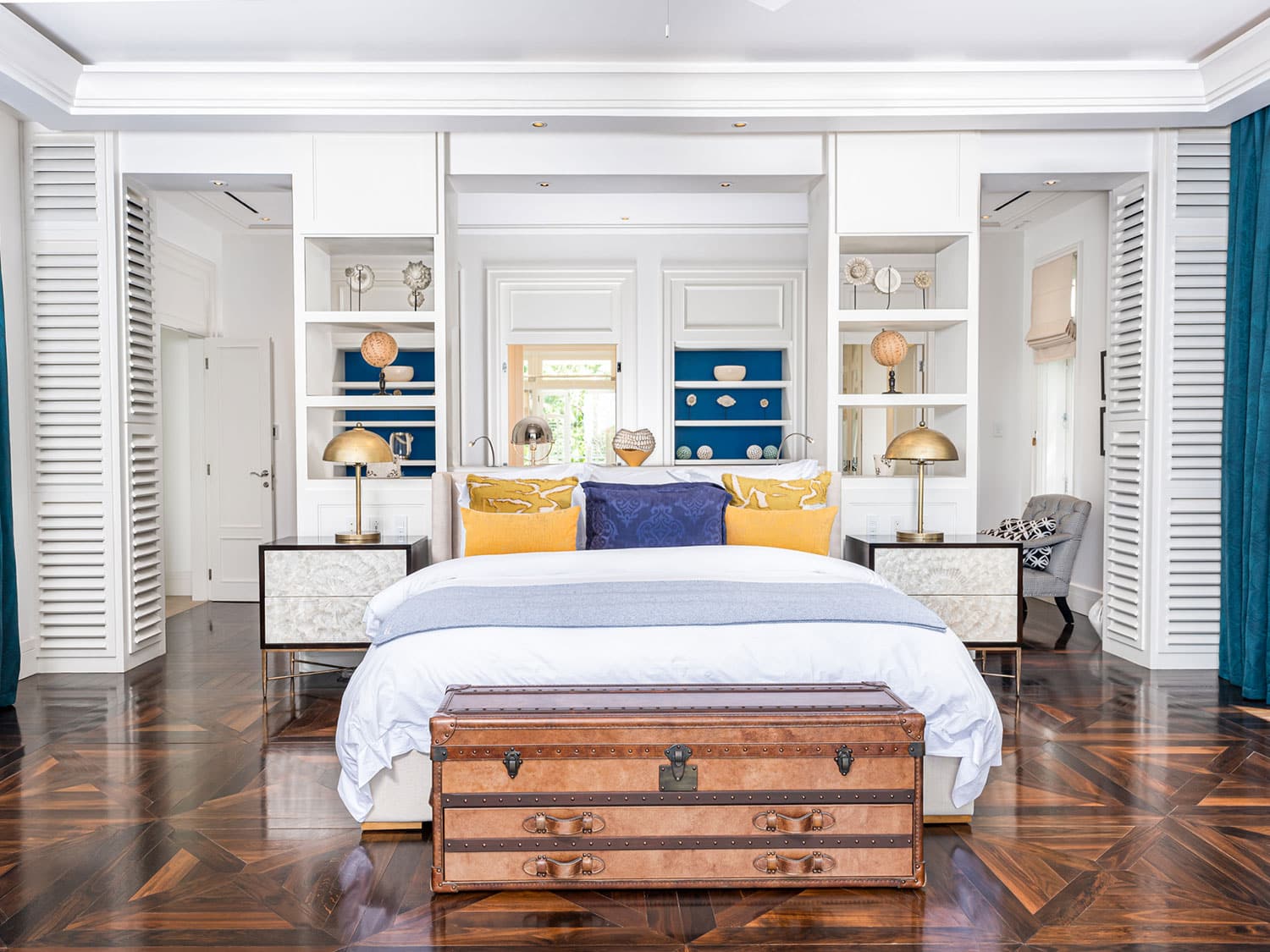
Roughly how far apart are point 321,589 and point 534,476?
1131 mm

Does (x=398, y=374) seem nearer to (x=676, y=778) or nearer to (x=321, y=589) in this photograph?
(x=321, y=589)

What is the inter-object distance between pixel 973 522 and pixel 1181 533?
1050 mm

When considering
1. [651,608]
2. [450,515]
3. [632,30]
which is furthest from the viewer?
[450,515]

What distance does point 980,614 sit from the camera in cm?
437

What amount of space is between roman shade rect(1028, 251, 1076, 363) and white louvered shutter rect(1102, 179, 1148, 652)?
156cm

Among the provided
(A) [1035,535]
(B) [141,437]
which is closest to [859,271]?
(A) [1035,535]

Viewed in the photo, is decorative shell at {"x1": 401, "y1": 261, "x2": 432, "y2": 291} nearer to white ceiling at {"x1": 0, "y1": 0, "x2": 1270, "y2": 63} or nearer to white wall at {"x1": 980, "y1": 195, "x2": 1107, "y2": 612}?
white ceiling at {"x1": 0, "y1": 0, "x2": 1270, "y2": 63}

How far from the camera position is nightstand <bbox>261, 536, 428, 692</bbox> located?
4316 mm

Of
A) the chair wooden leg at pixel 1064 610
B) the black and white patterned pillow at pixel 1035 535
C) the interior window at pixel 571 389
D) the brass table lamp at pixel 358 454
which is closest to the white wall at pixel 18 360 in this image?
the brass table lamp at pixel 358 454

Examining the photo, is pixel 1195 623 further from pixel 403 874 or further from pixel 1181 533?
pixel 403 874

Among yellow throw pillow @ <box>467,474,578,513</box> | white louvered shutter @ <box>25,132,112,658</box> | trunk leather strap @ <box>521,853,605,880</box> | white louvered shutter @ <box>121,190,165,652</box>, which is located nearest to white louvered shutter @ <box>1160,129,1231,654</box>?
yellow throw pillow @ <box>467,474,578,513</box>

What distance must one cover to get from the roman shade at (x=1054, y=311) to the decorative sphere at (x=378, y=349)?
475 cm

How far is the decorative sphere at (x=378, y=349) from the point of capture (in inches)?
192

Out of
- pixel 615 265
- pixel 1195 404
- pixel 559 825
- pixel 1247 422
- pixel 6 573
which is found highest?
pixel 615 265
